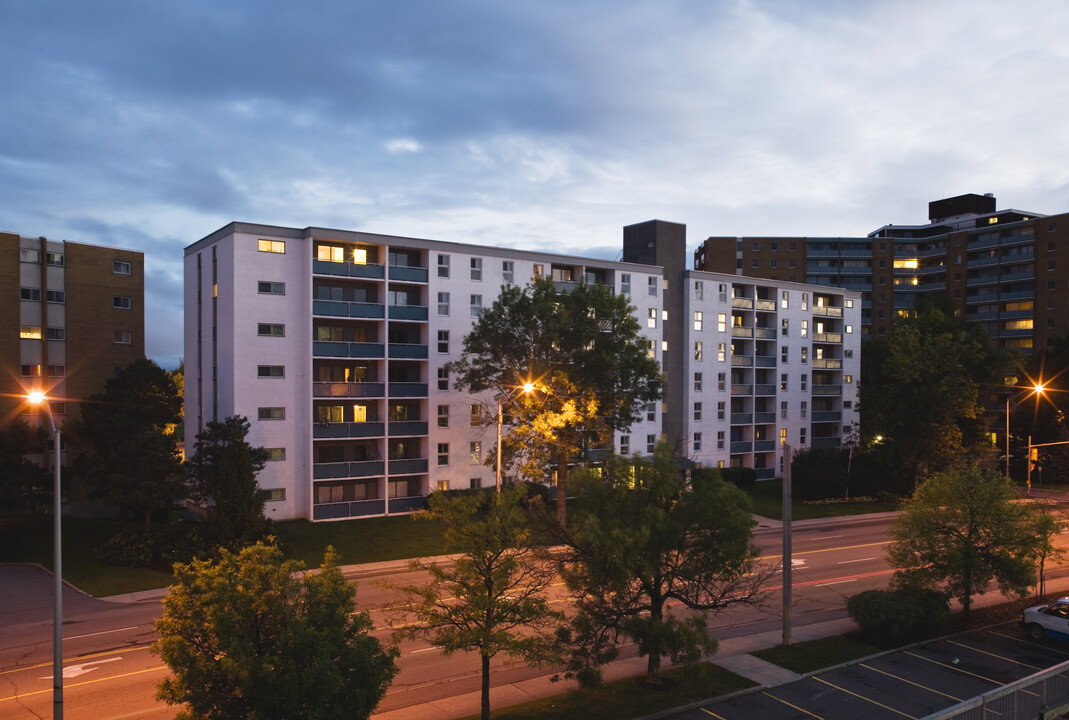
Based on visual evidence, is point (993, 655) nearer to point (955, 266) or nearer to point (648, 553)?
point (648, 553)

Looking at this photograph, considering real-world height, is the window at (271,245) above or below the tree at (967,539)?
above

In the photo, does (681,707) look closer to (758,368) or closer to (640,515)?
(640,515)

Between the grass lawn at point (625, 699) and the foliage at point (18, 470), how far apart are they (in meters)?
34.8

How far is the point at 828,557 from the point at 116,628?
3302cm

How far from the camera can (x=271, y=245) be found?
4581 cm

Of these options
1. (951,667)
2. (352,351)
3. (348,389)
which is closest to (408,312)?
(352,351)

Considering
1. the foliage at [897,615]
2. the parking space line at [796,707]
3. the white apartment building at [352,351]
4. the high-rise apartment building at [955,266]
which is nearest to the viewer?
the parking space line at [796,707]

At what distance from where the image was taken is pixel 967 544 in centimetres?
2558

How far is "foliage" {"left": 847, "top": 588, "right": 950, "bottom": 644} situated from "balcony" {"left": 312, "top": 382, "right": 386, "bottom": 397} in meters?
32.0

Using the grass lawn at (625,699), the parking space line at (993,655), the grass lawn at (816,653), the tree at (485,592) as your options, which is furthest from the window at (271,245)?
the parking space line at (993,655)

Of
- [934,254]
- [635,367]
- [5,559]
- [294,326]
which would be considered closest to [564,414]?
[635,367]

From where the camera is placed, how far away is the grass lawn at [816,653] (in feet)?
71.8

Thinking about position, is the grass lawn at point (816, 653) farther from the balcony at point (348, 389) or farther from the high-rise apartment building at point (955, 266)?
the high-rise apartment building at point (955, 266)

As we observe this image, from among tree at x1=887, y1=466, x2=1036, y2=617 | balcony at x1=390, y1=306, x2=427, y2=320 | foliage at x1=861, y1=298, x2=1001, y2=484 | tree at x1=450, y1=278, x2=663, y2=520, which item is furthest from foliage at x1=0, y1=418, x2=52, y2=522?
foliage at x1=861, y1=298, x2=1001, y2=484
